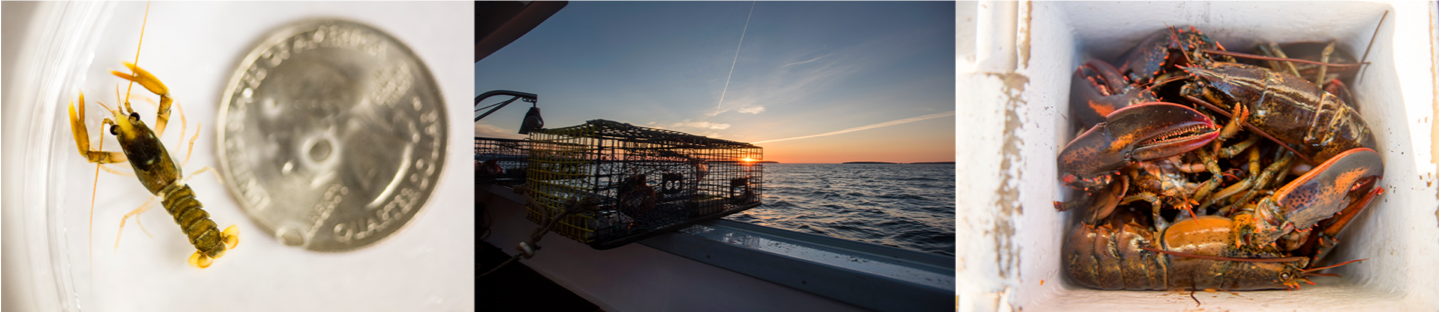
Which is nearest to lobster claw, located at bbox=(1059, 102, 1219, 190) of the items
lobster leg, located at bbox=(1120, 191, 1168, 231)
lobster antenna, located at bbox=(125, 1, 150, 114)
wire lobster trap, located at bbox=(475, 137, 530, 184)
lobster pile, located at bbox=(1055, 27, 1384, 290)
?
lobster pile, located at bbox=(1055, 27, 1384, 290)

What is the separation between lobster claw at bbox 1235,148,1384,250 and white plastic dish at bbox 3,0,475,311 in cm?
114

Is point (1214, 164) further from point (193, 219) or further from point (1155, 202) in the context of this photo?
point (193, 219)

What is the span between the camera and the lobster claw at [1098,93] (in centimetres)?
44

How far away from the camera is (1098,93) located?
0.45 m

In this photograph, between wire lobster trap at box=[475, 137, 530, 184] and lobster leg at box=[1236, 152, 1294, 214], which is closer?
lobster leg at box=[1236, 152, 1294, 214]

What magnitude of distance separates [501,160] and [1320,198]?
264 centimetres

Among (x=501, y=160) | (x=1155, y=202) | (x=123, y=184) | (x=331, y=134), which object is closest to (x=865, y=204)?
(x=1155, y=202)

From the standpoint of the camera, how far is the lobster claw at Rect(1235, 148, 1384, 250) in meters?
0.42

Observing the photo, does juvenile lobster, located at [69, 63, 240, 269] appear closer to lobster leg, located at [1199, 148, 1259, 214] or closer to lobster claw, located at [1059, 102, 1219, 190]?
lobster claw, located at [1059, 102, 1219, 190]

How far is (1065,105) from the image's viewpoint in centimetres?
44

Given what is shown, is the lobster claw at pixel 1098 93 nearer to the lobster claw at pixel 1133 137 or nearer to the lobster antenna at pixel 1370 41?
the lobster claw at pixel 1133 137

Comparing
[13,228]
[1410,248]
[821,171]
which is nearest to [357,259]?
[13,228]

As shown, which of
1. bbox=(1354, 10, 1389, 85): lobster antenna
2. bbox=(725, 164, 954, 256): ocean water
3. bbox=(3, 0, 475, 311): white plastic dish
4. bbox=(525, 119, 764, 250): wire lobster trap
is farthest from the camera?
bbox=(525, 119, 764, 250): wire lobster trap

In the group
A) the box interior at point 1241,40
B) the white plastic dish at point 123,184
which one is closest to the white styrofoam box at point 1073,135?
the box interior at point 1241,40
